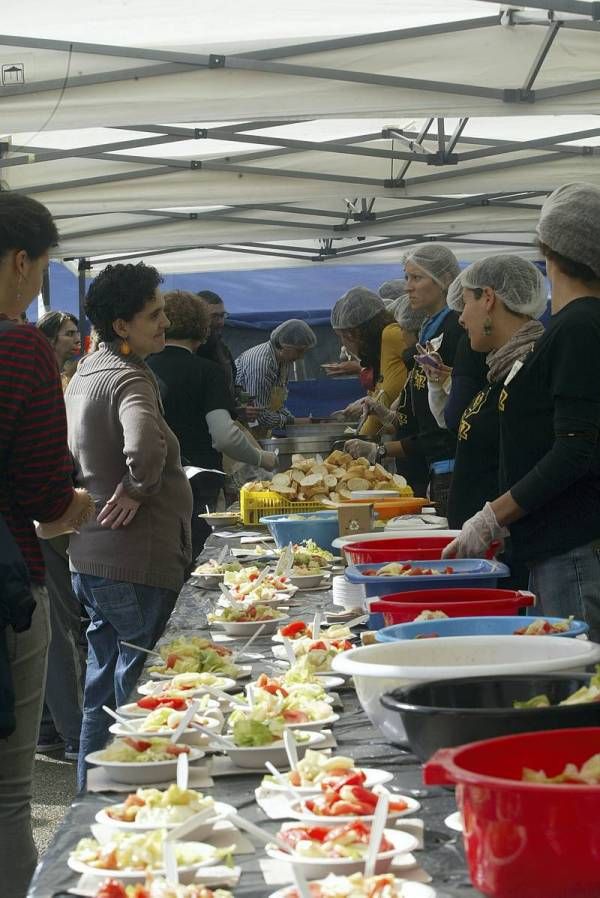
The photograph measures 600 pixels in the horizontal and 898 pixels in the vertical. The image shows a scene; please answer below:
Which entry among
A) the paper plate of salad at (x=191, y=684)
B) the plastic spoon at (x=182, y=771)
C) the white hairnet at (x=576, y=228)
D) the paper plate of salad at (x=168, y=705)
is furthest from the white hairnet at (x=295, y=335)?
the plastic spoon at (x=182, y=771)

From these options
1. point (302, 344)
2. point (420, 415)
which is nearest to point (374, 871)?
point (420, 415)

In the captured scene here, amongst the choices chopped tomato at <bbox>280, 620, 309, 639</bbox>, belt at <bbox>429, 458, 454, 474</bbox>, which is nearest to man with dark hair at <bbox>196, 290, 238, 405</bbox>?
belt at <bbox>429, 458, 454, 474</bbox>

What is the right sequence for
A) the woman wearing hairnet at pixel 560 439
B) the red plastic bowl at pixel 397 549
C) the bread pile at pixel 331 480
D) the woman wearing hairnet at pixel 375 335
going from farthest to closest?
the woman wearing hairnet at pixel 375 335
the bread pile at pixel 331 480
the red plastic bowl at pixel 397 549
the woman wearing hairnet at pixel 560 439

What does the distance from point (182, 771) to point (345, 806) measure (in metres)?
0.25

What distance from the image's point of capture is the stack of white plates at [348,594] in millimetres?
2930

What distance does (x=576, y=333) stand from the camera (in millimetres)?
2674

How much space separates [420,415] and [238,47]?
5.31 ft

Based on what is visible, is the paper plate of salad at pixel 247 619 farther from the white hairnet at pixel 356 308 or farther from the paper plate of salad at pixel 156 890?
the white hairnet at pixel 356 308

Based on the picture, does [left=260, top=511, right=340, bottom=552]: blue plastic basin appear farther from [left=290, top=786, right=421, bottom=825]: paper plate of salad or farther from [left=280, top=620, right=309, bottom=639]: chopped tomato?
[left=290, top=786, right=421, bottom=825]: paper plate of salad

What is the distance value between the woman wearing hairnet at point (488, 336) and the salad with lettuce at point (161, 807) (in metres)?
2.07

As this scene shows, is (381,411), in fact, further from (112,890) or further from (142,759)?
(112,890)

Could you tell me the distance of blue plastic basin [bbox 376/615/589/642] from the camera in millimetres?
1819

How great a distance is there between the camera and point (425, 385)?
4957mm

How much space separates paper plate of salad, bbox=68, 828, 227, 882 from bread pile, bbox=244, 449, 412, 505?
317 cm
